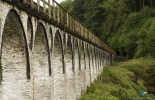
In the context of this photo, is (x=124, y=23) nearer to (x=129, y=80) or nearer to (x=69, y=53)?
(x=129, y=80)

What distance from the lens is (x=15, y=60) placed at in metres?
11.1

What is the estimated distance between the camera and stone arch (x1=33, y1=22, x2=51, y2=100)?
1383 cm

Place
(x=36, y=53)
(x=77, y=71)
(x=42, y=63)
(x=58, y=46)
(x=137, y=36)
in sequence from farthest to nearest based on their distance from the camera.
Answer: (x=137, y=36) < (x=77, y=71) < (x=58, y=46) < (x=42, y=63) < (x=36, y=53)

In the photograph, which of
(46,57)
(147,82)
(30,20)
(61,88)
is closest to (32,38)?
(30,20)

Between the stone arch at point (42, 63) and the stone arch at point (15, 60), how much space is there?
249cm

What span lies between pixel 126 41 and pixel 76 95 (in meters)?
35.3

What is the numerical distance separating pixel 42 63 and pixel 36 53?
571 mm

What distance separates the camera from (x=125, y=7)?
64125mm

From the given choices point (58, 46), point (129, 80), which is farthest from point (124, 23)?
point (58, 46)

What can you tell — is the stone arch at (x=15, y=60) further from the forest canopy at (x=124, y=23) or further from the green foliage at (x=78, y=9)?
the green foliage at (x=78, y=9)

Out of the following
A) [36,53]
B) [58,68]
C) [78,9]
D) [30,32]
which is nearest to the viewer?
[30,32]

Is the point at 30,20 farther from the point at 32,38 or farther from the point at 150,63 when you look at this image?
the point at 150,63

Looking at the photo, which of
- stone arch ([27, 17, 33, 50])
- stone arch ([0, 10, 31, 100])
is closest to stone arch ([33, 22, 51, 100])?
stone arch ([27, 17, 33, 50])

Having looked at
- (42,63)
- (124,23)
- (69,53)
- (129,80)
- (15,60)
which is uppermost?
(124,23)
